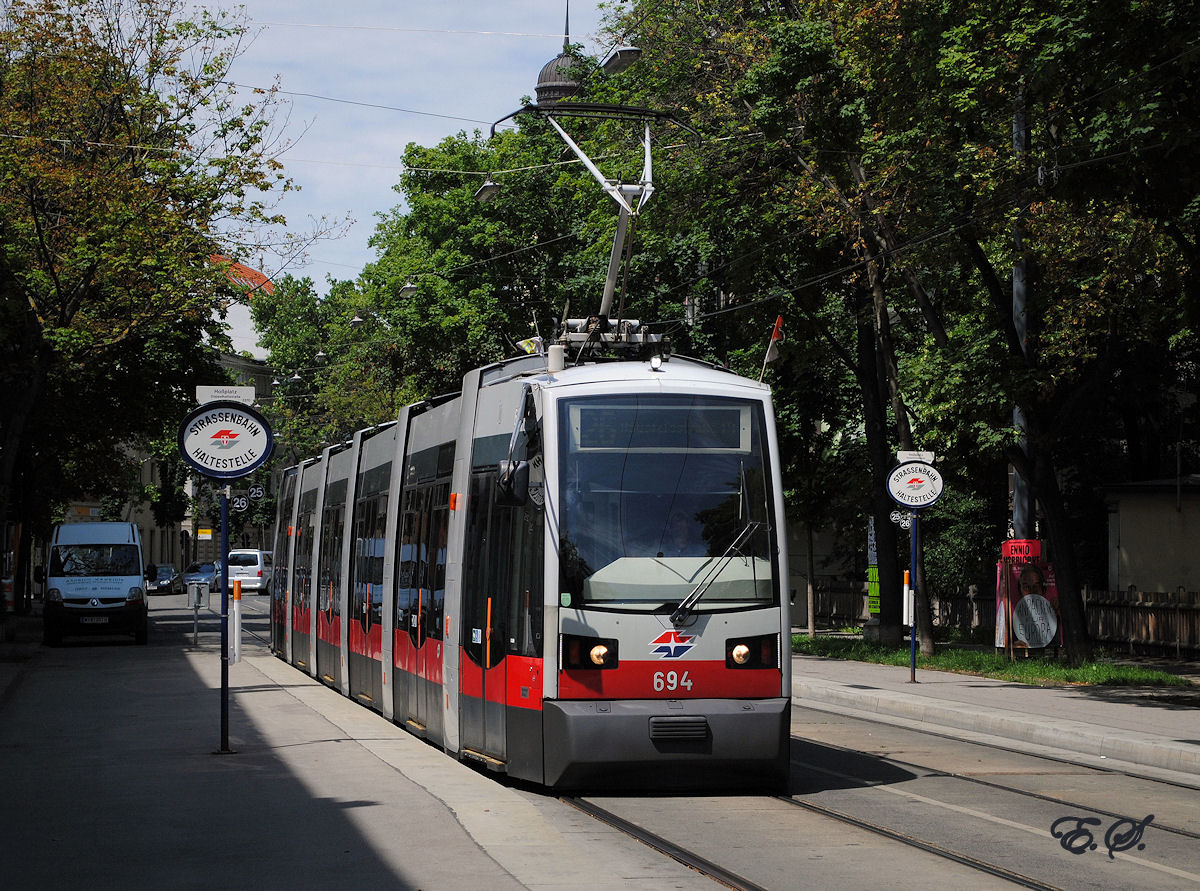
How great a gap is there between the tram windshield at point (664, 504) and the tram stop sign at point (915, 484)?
9419 mm

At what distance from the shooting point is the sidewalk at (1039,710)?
14.6 m

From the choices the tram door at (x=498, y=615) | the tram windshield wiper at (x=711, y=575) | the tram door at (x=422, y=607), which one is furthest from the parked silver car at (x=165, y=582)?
the tram windshield wiper at (x=711, y=575)

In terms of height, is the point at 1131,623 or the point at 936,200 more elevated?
the point at 936,200

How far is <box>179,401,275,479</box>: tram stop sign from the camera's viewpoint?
13.1 m

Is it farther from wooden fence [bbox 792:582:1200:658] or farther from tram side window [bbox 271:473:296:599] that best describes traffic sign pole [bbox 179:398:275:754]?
wooden fence [bbox 792:582:1200:658]

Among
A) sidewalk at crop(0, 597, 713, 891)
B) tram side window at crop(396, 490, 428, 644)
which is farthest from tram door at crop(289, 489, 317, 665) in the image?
tram side window at crop(396, 490, 428, 644)

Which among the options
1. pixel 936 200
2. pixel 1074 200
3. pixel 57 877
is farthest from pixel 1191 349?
pixel 57 877

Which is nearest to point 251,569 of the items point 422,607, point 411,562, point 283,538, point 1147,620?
point 283,538

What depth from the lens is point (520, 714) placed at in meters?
11.1

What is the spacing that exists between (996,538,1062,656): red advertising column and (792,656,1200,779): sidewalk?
1728 mm

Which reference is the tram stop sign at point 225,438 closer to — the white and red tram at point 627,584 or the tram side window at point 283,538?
the white and red tram at point 627,584

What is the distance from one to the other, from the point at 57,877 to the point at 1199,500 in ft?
93.0

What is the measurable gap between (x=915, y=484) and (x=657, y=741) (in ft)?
34.8

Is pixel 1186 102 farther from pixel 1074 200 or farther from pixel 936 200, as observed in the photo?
pixel 936 200
